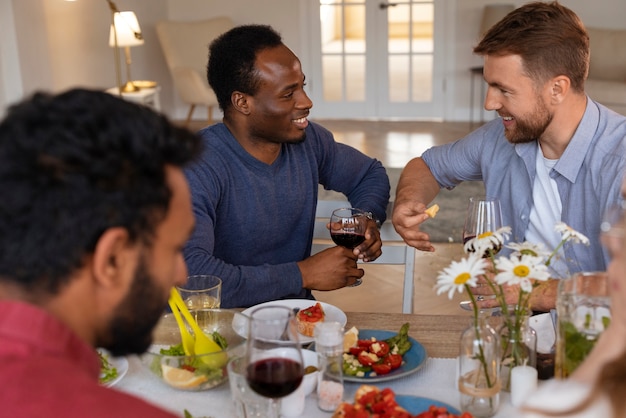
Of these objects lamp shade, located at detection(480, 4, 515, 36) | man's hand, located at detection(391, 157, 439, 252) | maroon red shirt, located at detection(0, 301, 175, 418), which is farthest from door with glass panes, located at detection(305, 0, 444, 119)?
maroon red shirt, located at detection(0, 301, 175, 418)

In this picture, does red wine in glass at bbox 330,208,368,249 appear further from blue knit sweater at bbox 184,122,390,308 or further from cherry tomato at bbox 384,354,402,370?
cherry tomato at bbox 384,354,402,370

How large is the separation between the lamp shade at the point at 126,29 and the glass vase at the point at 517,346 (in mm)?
4904

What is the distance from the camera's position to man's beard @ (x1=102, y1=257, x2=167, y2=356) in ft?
3.10

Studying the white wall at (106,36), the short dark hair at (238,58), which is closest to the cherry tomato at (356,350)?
the short dark hair at (238,58)

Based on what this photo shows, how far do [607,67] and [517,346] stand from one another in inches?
230

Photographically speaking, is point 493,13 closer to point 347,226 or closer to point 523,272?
point 347,226

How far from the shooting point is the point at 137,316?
963 millimetres

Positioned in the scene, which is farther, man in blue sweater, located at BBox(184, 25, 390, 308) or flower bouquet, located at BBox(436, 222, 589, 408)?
man in blue sweater, located at BBox(184, 25, 390, 308)

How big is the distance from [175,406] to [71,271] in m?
0.64

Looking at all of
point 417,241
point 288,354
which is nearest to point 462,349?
point 288,354

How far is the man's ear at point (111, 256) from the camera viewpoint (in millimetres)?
876

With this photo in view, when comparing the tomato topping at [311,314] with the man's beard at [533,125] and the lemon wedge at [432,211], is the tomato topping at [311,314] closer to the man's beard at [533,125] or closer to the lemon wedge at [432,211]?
the lemon wedge at [432,211]

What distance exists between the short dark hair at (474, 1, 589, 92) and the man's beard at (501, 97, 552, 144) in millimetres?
77

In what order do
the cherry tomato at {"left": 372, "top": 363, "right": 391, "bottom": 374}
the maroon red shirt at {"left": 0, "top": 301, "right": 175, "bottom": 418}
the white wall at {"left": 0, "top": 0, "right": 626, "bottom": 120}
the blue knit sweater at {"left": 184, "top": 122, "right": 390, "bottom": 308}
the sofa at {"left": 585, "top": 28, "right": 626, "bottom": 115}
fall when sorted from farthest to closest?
the sofa at {"left": 585, "top": 28, "right": 626, "bottom": 115} < the white wall at {"left": 0, "top": 0, "right": 626, "bottom": 120} < the blue knit sweater at {"left": 184, "top": 122, "right": 390, "bottom": 308} < the cherry tomato at {"left": 372, "top": 363, "right": 391, "bottom": 374} < the maroon red shirt at {"left": 0, "top": 301, "right": 175, "bottom": 418}
